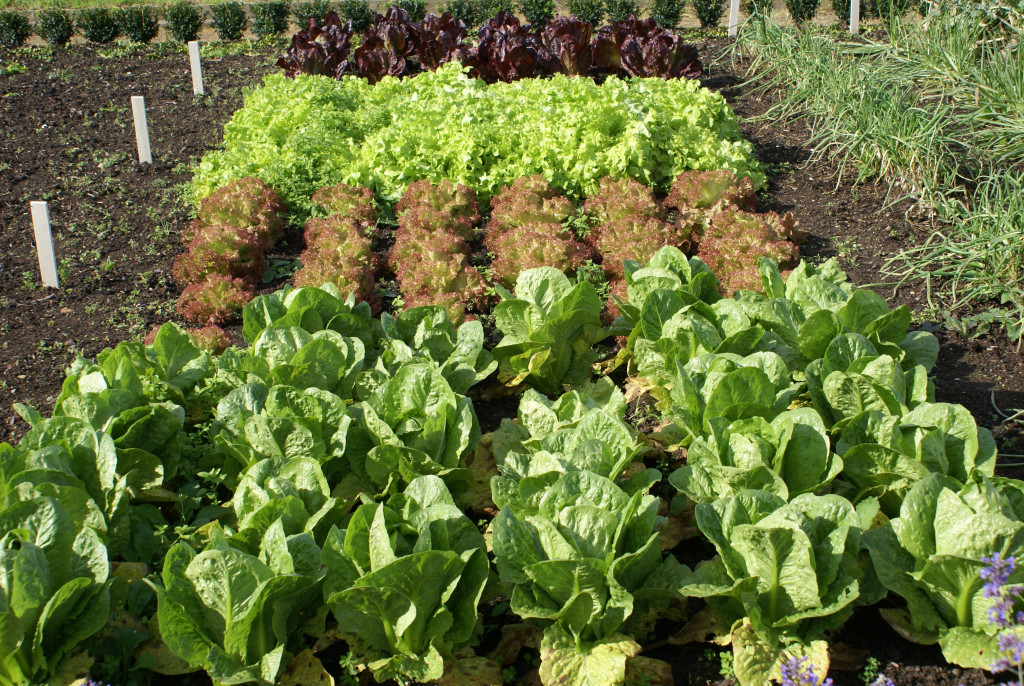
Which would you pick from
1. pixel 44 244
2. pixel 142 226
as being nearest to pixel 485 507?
pixel 44 244

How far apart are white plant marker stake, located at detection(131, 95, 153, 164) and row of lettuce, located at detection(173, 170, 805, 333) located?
1.24m

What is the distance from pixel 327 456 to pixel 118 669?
1.08 metres

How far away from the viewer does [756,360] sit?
3949 millimetres

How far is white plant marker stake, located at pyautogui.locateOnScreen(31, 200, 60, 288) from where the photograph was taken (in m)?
5.42

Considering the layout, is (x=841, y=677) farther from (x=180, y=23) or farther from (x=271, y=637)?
(x=180, y=23)

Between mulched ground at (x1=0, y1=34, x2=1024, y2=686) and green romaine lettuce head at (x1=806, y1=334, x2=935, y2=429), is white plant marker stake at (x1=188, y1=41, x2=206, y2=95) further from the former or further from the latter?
green romaine lettuce head at (x1=806, y1=334, x2=935, y2=429)

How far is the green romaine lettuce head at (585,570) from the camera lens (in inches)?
119

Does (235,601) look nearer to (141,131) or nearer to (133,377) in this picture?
(133,377)

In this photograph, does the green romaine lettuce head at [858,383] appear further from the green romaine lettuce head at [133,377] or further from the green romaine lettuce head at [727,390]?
the green romaine lettuce head at [133,377]

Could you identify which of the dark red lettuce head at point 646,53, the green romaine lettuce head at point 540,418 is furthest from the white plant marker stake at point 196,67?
the green romaine lettuce head at point 540,418

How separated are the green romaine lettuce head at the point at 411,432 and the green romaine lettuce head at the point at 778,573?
3.66ft

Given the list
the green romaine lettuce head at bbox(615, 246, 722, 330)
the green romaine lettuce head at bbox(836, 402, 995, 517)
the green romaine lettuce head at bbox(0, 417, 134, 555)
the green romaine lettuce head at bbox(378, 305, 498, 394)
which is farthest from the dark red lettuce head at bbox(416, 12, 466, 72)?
the green romaine lettuce head at bbox(836, 402, 995, 517)

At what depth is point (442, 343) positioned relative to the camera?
456 centimetres

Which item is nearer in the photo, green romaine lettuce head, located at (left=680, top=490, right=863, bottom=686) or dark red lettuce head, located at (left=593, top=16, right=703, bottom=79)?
green romaine lettuce head, located at (left=680, top=490, right=863, bottom=686)
